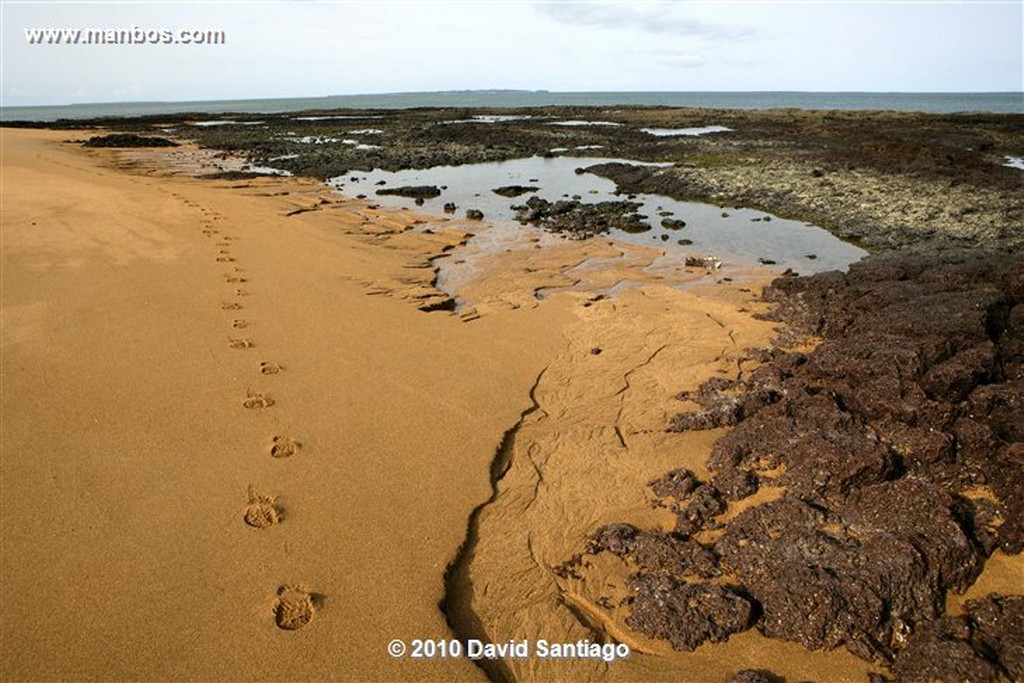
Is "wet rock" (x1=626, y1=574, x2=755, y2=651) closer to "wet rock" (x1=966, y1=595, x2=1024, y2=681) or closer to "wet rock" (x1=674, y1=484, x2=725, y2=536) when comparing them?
"wet rock" (x1=674, y1=484, x2=725, y2=536)

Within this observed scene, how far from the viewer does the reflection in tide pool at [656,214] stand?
40.4 feet

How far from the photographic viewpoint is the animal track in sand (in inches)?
226

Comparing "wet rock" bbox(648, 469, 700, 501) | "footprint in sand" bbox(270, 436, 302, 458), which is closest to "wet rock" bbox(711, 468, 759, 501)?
"wet rock" bbox(648, 469, 700, 501)

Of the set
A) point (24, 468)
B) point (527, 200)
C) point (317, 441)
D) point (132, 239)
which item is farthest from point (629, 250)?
point (24, 468)

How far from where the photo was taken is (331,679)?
3242 millimetres

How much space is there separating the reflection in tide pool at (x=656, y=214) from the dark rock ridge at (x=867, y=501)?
18.1 ft

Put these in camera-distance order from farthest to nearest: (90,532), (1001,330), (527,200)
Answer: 1. (527,200)
2. (1001,330)
3. (90,532)

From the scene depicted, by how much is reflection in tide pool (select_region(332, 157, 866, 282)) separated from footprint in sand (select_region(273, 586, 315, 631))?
31.6 ft

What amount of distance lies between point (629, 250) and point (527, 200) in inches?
254

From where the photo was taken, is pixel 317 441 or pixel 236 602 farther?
pixel 317 441

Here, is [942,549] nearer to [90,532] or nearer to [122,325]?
[90,532]

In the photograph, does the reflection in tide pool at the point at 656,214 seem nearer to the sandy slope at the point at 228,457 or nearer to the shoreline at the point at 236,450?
the shoreline at the point at 236,450

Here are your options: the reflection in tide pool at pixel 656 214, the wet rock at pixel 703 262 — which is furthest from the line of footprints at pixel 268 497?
the wet rock at pixel 703 262

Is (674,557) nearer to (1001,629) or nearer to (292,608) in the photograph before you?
(1001,629)
